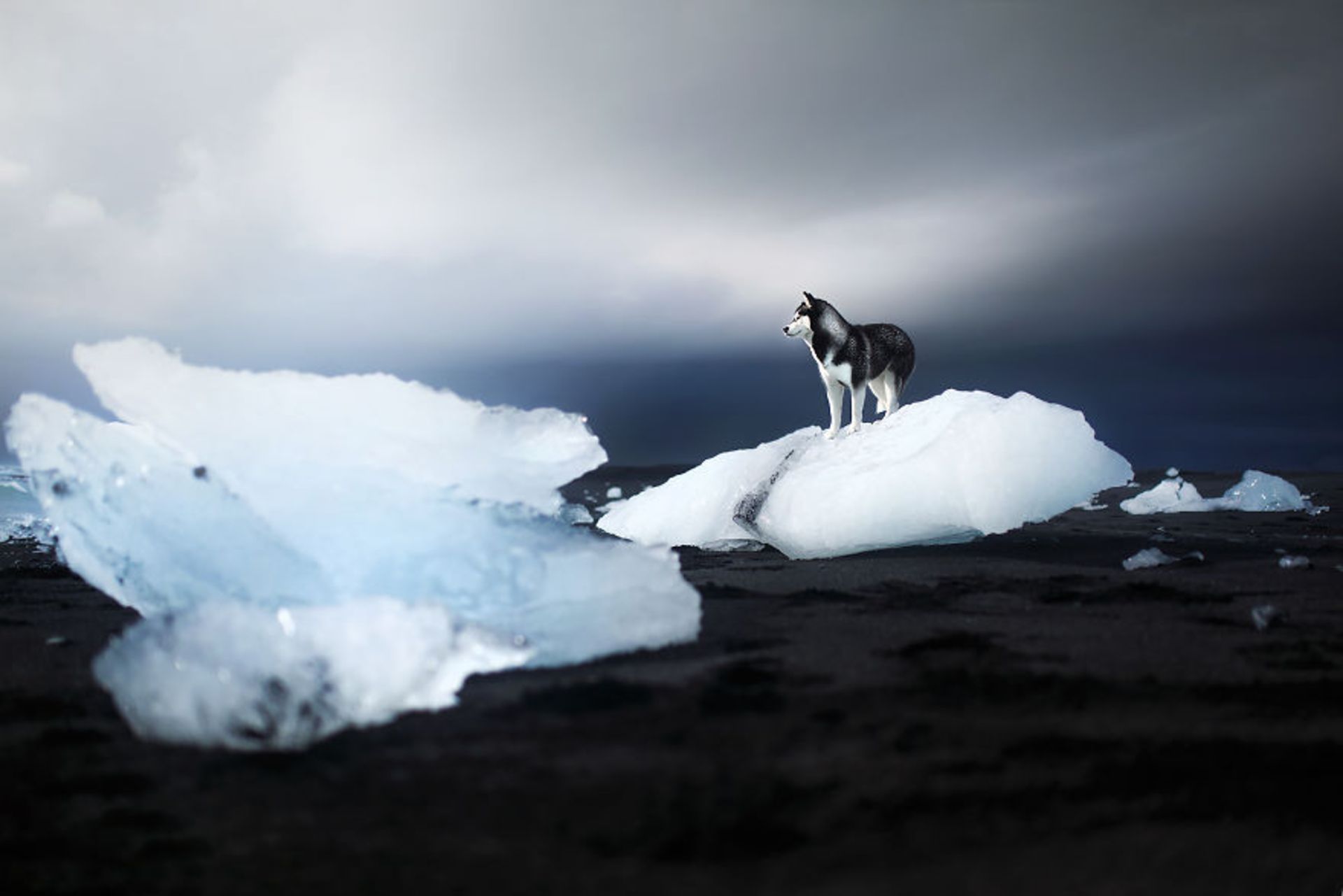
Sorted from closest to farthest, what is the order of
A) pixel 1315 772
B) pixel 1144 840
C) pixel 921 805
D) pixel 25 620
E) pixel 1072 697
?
pixel 1144 840
pixel 921 805
pixel 1315 772
pixel 1072 697
pixel 25 620

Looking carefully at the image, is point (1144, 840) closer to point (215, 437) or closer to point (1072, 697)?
point (1072, 697)

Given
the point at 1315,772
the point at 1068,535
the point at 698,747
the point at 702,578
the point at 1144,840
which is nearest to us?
the point at 1144,840

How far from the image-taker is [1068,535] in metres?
6.18

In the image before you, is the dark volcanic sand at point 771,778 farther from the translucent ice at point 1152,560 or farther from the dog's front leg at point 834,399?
the dog's front leg at point 834,399

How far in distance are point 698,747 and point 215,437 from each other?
1.95m

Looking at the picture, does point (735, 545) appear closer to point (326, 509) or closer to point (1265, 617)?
point (1265, 617)

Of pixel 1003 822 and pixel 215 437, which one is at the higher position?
pixel 215 437

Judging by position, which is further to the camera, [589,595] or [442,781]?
[589,595]

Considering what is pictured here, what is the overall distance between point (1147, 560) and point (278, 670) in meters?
4.27

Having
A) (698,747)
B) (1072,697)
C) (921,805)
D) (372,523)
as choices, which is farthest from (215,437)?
(1072,697)

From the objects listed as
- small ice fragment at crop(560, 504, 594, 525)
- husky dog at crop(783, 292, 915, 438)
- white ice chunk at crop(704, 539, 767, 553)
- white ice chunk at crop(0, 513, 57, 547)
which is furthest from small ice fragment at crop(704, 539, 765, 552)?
white ice chunk at crop(0, 513, 57, 547)

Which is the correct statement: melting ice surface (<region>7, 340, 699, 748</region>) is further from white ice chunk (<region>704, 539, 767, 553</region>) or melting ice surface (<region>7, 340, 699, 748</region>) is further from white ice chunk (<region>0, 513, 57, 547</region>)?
white ice chunk (<region>0, 513, 57, 547</region>)

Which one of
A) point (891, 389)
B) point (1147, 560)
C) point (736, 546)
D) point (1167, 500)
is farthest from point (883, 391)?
point (1167, 500)

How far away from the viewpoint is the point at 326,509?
268 centimetres
